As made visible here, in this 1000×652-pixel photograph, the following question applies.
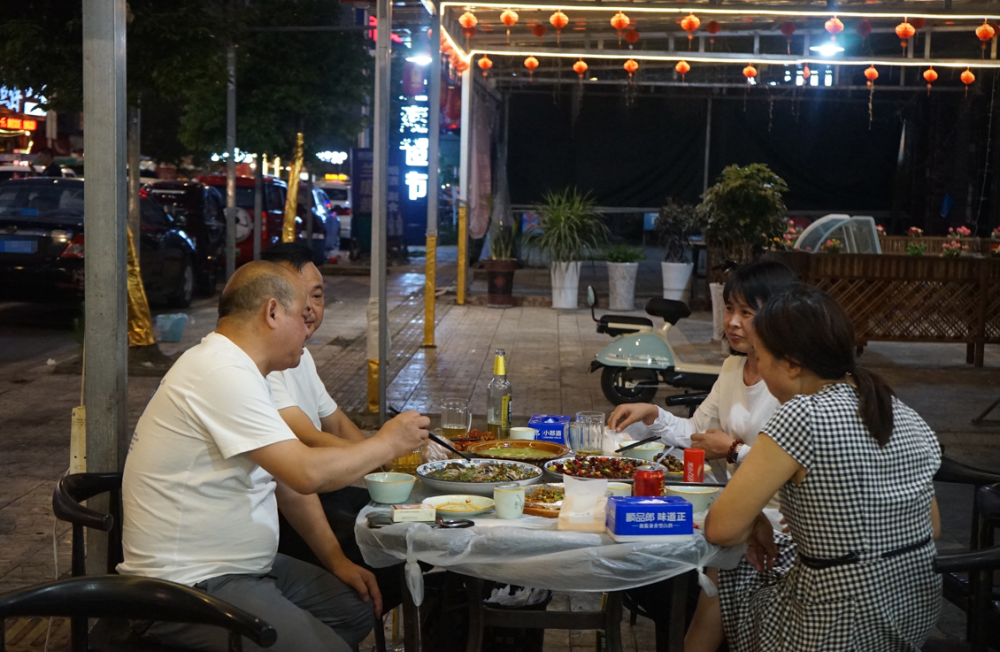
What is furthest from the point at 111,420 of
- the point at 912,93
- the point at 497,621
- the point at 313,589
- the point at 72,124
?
the point at 72,124

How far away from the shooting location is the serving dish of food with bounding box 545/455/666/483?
337 centimetres

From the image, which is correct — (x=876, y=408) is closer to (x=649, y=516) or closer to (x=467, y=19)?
(x=649, y=516)

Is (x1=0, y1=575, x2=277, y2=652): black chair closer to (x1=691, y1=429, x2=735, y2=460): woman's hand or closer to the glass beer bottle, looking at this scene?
the glass beer bottle

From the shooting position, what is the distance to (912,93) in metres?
20.3

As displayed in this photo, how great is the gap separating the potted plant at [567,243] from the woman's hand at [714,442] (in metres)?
11.3

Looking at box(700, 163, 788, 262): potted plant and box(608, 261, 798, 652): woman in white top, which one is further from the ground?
box(700, 163, 788, 262): potted plant

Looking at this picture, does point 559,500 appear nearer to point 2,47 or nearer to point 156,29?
point 156,29

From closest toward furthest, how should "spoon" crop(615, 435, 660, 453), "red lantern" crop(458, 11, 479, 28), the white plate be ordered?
the white plate < "spoon" crop(615, 435, 660, 453) < "red lantern" crop(458, 11, 479, 28)

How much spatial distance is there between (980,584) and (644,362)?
5061 mm

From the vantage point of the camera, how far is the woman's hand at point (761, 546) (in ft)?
10.1

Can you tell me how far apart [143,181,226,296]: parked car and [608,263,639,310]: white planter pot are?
6.19 meters

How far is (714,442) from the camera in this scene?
3.70 meters

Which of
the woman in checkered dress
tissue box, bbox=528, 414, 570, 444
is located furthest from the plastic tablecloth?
tissue box, bbox=528, 414, 570, 444

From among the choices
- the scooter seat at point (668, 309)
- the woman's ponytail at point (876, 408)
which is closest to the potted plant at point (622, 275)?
the scooter seat at point (668, 309)
